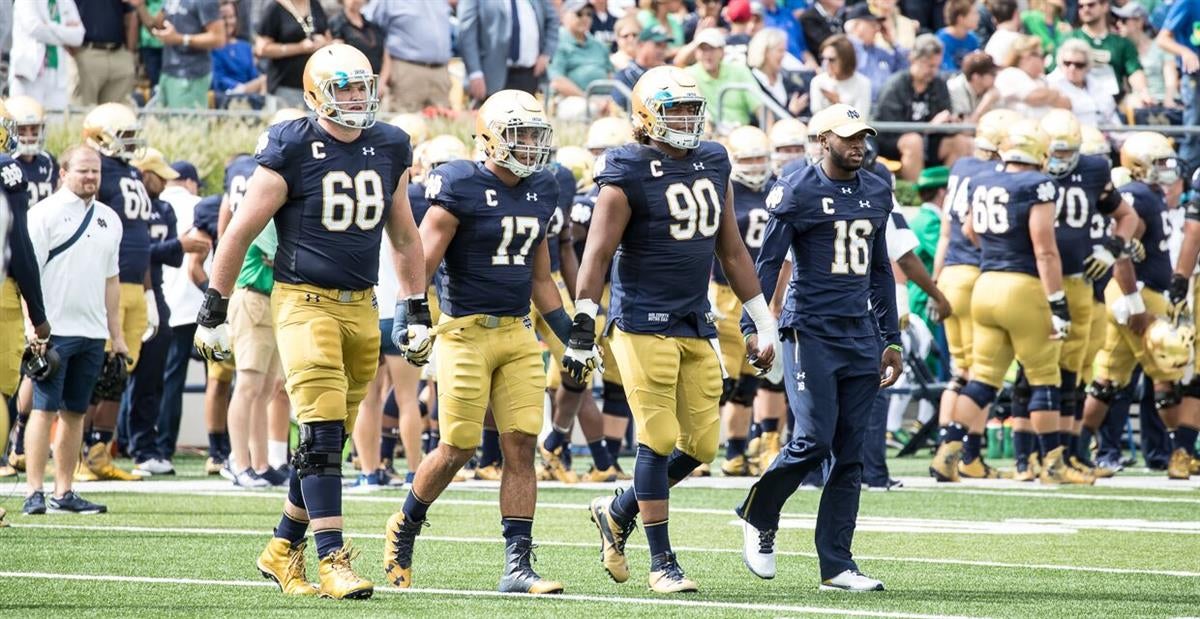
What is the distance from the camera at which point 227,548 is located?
8.66 meters

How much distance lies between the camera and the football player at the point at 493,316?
745 centimetres

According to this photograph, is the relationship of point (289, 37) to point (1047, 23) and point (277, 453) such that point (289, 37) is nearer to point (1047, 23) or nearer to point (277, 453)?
point (277, 453)

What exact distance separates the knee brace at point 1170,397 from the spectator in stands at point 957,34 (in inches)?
232

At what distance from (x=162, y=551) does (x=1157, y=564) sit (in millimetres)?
4185

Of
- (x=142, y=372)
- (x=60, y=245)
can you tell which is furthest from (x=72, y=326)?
(x=142, y=372)

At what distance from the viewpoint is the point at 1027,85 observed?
16.2 meters

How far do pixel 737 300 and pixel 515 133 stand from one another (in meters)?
5.25

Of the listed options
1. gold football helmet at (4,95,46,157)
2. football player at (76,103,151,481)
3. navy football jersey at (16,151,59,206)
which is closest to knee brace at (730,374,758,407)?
football player at (76,103,151,481)

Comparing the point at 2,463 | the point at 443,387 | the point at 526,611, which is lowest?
the point at 2,463

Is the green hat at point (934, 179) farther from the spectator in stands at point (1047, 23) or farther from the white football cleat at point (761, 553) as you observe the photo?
the white football cleat at point (761, 553)

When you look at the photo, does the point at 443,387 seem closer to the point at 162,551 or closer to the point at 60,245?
the point at 162,551

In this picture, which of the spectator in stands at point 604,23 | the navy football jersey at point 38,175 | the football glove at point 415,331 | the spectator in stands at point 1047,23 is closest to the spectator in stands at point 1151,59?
the spectator in stands at point 1047,23

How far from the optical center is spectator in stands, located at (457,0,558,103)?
16547 mm

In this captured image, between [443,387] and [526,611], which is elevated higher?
[443,387]
